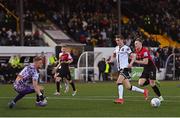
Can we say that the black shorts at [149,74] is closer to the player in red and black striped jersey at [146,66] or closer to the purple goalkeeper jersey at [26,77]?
the player in red and black striped jersey at [146,66]

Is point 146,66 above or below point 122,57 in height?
below

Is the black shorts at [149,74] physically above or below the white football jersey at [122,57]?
below

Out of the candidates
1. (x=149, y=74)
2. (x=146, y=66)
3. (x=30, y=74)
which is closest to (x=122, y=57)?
(x=146, y=66)

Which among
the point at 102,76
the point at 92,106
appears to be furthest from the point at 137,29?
the point at 92,106

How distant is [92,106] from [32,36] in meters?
24.8

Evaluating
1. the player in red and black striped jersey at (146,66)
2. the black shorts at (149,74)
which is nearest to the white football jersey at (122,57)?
the player in red and black striped jersey at (146,66)

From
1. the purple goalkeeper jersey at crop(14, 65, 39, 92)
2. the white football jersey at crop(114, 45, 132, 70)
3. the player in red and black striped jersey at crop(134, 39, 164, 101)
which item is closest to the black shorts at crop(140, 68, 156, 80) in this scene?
the player in red and black striped jersey at crop(134, 39, 164, 101)

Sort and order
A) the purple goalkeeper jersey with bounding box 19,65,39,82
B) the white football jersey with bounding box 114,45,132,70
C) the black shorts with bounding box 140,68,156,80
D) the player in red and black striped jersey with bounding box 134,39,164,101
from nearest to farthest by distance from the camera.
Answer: the purple goalkeeper jersey with bounding box 19,65,39,82 < the player in red and black striped jersey with bounding box 134,39,164,101 < the black shorts with bounding box 140,68,156,80 < the white football jersey with bounding box 114,45,132,70

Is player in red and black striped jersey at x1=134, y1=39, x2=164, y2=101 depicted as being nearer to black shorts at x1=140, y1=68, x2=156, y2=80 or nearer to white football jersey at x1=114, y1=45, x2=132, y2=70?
black shorts at x1=140, y1=68, x2=156, y2=80

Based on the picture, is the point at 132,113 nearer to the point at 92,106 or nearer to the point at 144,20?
the point at 92,106

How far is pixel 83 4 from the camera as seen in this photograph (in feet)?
160

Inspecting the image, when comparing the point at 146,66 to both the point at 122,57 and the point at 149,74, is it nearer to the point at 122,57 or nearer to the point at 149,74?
the point at 149,74

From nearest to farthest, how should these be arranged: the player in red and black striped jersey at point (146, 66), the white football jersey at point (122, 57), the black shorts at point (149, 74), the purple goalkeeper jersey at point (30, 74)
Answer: the purple goalkeeper jersey at point (30, 74), the player in red and black striped jersey at point (146, 66), the black shorts at point (149, 74), the white football jersey at point (122, 57)

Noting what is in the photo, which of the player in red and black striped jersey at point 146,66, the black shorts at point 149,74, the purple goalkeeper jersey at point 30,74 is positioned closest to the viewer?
the purple goalkeeper jersey at point 30,74
